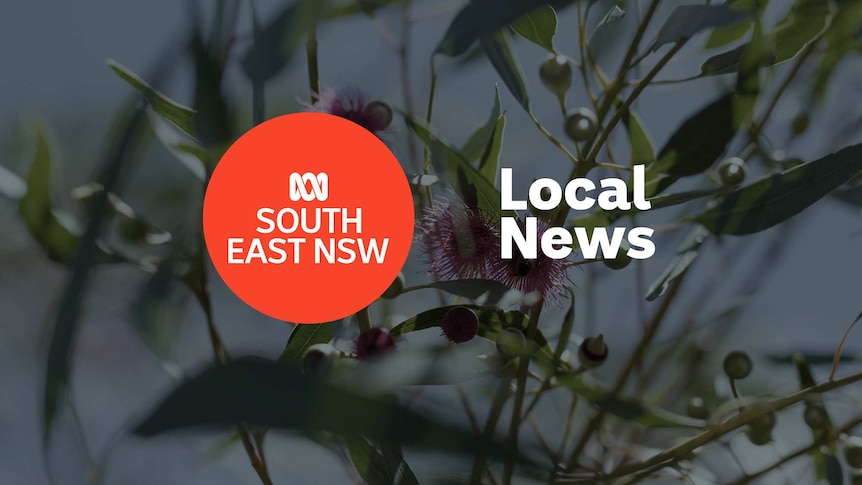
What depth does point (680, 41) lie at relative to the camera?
0.48m

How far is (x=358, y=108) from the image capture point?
57 cm

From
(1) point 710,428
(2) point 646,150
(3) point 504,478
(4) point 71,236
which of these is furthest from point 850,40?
(4) point 71,236

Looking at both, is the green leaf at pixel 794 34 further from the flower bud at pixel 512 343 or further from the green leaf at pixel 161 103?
the green leaf at pixel 161 103

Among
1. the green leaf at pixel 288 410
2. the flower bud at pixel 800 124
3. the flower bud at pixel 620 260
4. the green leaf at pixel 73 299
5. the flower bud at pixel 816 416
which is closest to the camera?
the green leaf at pixel 288 410

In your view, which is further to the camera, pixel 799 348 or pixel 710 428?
pixel 799 348

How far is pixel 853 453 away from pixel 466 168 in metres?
0.35

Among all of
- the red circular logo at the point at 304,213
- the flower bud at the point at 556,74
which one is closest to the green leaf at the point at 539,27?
the flower bud at the point at 556,74

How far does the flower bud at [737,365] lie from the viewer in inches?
23.8

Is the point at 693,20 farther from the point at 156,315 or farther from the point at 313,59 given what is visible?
the point at 156,315

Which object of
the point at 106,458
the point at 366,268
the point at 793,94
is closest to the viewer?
the point at 106,458

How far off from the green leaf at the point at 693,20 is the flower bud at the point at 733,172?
11 centimetres

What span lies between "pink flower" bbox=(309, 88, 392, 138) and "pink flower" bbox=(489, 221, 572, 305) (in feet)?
0.39

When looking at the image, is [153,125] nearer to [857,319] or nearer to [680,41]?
[680,41]

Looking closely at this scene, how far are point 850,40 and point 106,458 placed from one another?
0.57 metres
